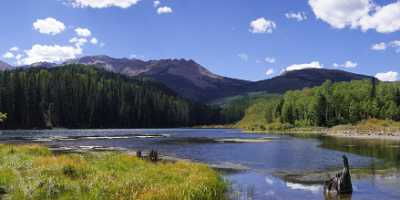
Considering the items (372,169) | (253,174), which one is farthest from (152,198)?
(372,169)

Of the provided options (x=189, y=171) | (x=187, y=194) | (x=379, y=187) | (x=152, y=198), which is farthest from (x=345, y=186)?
(x=152, y=198)

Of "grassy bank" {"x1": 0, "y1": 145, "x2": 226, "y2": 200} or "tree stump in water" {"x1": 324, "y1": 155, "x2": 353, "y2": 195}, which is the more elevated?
"grassy bank" {"x1": 0, "y1": 145, "x2": 226, "y2": 200}

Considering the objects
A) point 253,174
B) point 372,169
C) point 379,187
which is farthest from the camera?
point 372,169

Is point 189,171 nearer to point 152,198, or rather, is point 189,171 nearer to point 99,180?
point 99,180

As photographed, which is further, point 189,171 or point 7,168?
point 189,171

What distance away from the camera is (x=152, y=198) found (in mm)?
22953

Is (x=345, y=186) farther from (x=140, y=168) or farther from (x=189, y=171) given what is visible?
(x=140, y=168)

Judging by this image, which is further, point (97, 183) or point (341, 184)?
point (341, 184)

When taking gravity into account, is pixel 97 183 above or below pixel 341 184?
above

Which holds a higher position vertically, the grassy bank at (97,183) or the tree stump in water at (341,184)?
the grassy bank at (97,183)

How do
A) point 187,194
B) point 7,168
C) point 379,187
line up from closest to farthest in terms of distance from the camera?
point 187,194
point 7,168
point 379,187

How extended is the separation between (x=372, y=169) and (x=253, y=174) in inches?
539

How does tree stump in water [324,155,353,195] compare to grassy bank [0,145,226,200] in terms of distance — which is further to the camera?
tree stump in water [324,155,353,195]

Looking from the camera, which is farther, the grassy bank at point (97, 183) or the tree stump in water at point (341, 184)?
the tree stump in water at point (341, 184)
